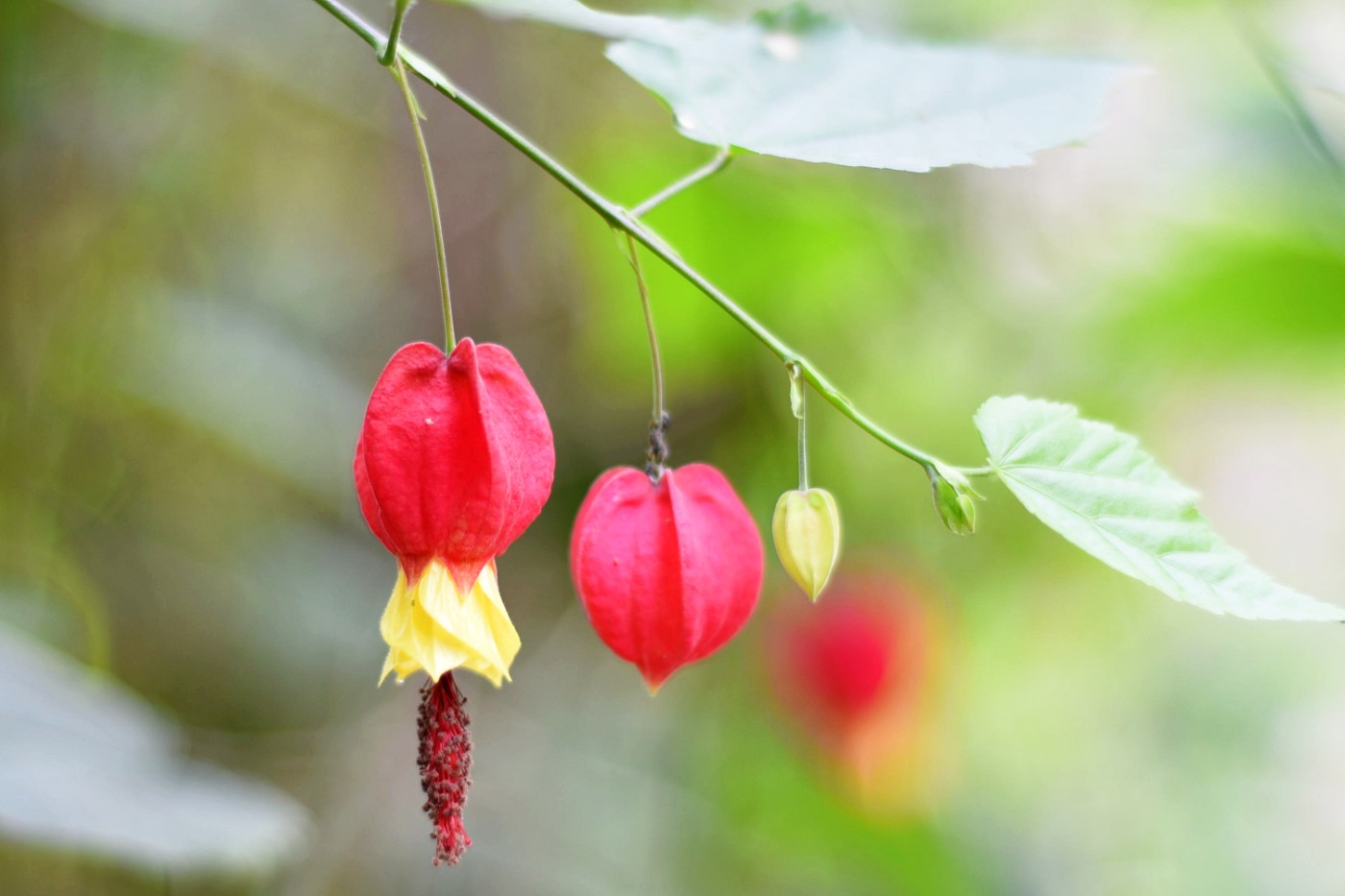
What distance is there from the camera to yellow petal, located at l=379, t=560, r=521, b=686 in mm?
484

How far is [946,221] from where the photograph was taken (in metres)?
1.37

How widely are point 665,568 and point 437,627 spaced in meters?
0.12

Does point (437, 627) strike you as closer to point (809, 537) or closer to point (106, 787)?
point (809, 537)

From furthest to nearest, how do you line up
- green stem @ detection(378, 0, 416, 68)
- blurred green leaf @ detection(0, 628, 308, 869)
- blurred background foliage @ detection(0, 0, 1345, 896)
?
blurred background foliage @ detection(0, 0, 1345, 896)
blurred green leaf @ detection(0, 628, 308, 869)
green stem @ detection(378, 0, 416, 68)

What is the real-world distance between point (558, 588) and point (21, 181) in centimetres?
84

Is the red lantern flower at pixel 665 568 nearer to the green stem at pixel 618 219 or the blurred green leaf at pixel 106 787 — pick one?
the green stem at pixel 618 219

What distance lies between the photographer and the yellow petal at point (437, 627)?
0.48m

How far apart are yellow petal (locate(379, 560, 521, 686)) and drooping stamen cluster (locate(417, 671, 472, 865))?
0.02 meters

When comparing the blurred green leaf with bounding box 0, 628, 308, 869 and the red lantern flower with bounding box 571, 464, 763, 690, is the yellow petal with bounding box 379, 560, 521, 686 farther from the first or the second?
the blurred green leaf with bounding box 0, 628, 308, 869

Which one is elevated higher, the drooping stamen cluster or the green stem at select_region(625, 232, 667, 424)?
the green stem at select_region(625, 232, 667, 424)

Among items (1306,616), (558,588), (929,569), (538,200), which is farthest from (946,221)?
(1306,616)

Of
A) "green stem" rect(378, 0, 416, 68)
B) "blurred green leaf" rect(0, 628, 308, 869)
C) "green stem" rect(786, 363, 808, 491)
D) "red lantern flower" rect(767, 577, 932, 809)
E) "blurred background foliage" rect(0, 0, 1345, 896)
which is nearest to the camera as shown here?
"green stem" rect(378, 0, 416, 68)

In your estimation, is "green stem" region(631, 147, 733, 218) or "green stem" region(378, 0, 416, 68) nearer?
"green stem" region(378, 0, 416, 68)

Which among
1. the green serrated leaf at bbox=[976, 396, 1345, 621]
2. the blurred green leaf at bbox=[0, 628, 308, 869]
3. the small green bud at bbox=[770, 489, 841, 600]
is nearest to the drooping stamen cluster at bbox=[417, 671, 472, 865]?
the small green bud at bbox=[770, 489, 841, 600]
